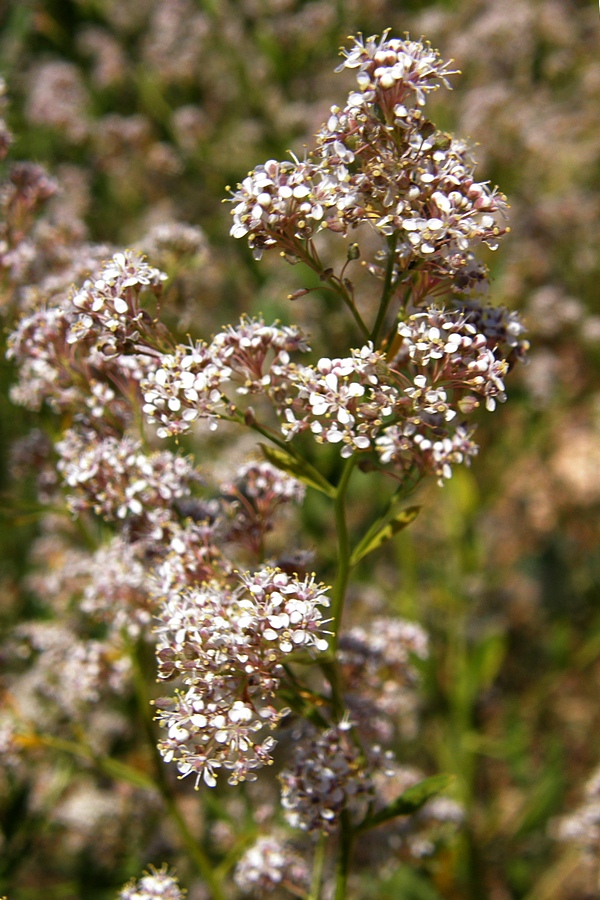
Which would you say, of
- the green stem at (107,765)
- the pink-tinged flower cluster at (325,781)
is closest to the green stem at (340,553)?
the pink-tinged flower cluster at (325,781)

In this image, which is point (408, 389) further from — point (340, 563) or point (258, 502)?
point (258, 502)

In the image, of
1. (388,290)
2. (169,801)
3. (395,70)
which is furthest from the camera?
(169,801)

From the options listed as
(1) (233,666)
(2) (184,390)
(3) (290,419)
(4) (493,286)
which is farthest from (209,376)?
(4) (493,286)

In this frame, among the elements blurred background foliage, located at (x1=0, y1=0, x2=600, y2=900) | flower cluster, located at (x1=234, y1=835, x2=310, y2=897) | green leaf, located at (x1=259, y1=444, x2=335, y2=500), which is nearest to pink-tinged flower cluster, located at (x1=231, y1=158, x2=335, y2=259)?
green leaf, located at (x1=259, y1=444, x2=335, y2=500)

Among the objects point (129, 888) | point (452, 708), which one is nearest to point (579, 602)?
point (452, 708)

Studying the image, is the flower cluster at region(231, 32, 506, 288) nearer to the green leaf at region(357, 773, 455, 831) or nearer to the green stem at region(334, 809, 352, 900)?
the green leaf at region(357, 773, 455, 831)

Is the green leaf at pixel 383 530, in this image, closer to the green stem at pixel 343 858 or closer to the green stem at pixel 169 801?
the green stem at pixel 343 858

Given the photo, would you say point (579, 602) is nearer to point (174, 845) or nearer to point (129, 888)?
point (174, 845)

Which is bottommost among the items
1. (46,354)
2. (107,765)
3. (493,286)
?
(107,765)
